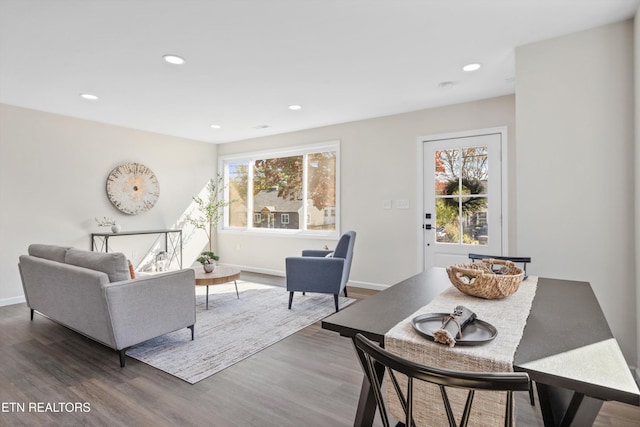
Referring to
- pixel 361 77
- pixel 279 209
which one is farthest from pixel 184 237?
pixel 361 77

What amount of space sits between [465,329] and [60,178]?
17.2ft

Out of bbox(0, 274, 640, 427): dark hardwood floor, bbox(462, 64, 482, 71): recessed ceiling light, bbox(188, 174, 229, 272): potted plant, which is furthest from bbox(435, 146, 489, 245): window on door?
bbox(188, 174, 229, 272): potted plant

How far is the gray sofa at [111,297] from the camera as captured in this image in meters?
2.48

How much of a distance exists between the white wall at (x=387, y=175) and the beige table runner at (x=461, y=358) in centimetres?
306

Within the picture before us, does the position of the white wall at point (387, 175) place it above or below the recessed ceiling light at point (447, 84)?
below

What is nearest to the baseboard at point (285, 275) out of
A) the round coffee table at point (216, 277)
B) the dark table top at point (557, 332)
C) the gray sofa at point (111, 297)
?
the round coffee table at point (216, 277)

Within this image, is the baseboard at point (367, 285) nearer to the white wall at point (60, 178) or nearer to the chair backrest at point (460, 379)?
the white wall at point (60, 178)

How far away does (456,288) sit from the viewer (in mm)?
1653

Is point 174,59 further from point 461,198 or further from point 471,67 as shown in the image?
point 461,198

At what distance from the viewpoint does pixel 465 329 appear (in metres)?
1.17

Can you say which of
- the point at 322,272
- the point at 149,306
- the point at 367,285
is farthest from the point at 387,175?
the point at 149,306

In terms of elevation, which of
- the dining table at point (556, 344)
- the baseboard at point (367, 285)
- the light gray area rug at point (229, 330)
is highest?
the dining table at point (556, 344)

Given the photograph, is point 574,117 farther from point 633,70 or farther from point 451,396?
point 451,396

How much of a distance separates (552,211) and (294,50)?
2.32 metres
